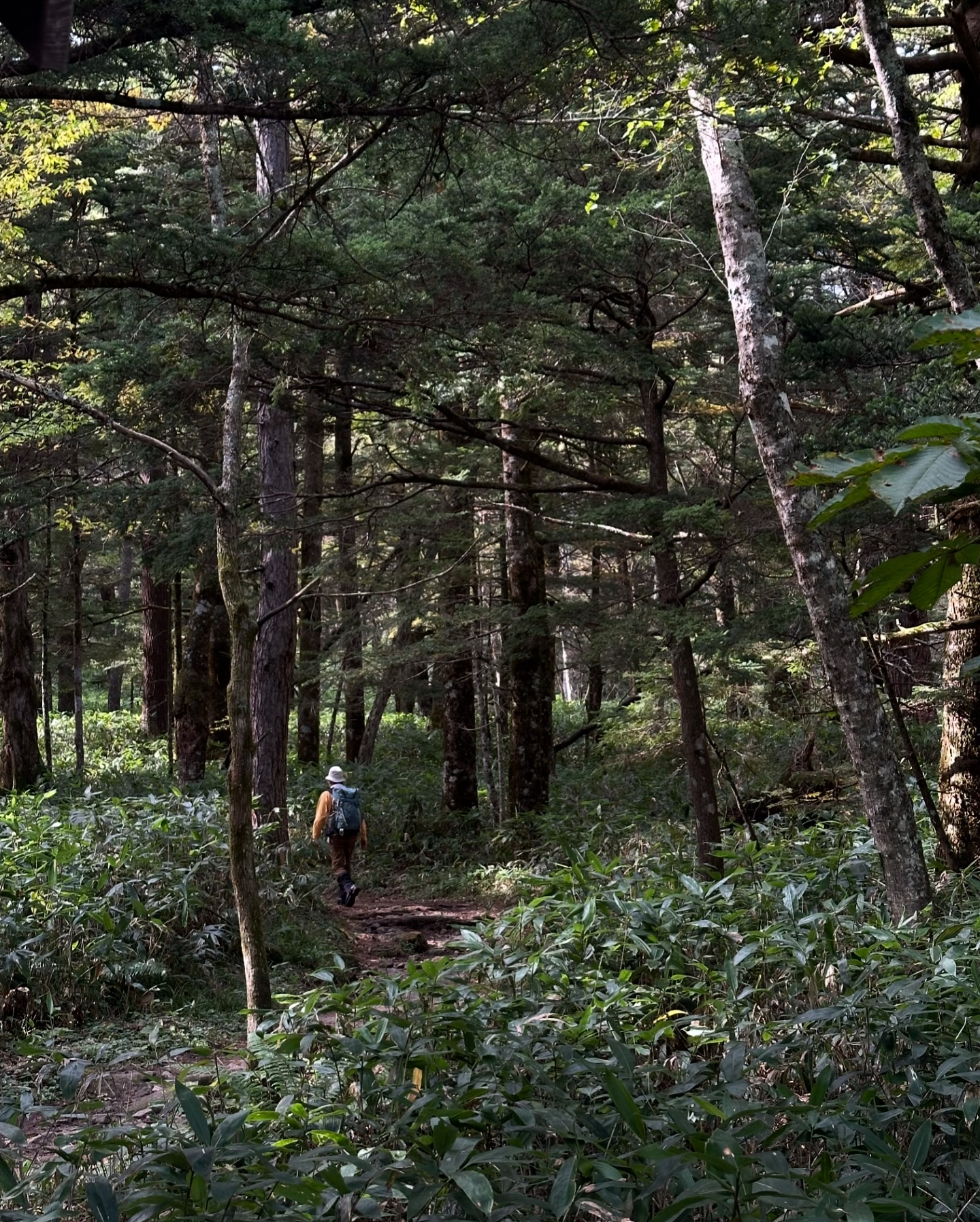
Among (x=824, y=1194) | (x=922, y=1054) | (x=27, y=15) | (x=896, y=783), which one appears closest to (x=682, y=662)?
(x=896, y=783)

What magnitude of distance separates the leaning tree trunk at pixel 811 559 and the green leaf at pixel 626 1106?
3.35 meters

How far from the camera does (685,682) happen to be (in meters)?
10.4

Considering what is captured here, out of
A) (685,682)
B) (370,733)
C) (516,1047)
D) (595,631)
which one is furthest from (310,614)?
(516,1047)

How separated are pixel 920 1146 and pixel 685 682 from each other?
23.3 ft

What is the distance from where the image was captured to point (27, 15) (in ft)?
5.87

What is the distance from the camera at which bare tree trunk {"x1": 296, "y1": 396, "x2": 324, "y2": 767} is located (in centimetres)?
1494

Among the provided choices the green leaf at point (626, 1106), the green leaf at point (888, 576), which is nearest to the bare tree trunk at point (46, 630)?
the green leaf at point (626, 1106)

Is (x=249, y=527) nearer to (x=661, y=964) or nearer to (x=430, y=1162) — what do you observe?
(x=661, y=964)

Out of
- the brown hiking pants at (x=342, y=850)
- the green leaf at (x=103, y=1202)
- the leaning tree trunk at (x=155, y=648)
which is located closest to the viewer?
the green leaf at (x=103, y=1202)

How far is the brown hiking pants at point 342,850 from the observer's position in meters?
11.5

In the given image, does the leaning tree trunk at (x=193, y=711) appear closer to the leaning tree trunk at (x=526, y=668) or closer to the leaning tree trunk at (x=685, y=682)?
the leaning tree trunk at (x=526, y=668)

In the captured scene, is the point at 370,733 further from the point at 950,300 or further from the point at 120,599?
the point at 950,300

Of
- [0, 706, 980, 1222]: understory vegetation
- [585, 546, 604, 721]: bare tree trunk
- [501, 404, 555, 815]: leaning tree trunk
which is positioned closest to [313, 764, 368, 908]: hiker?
[0, 706, 980, 1222]: understory vegetation

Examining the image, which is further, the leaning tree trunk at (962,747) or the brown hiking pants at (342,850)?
the brown hiking pants at (342,850)
